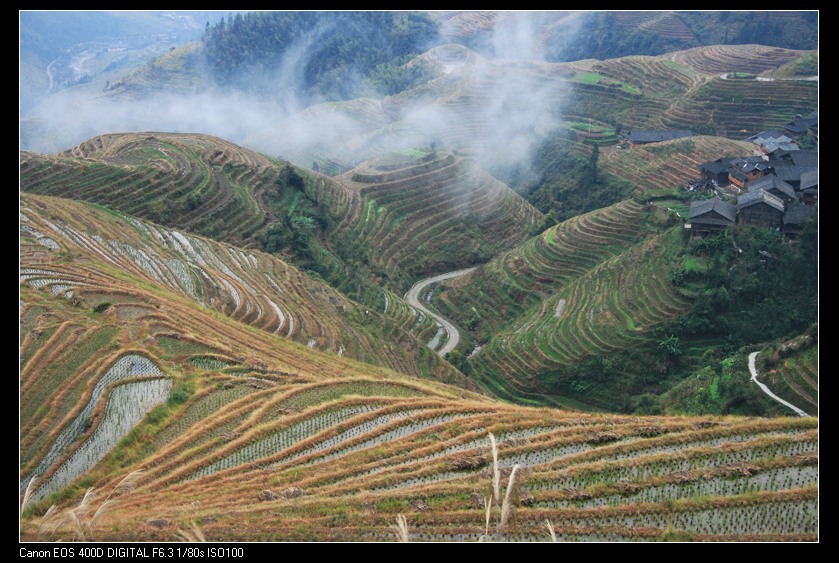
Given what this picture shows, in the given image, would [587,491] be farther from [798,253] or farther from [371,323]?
[798,253]

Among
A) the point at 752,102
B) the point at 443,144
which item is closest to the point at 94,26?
the point at 443,144

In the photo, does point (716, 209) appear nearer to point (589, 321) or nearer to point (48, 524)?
point (589, 321)

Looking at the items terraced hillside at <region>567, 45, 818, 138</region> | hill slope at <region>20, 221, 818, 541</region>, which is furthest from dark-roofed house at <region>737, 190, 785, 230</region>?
terraced hillside at <region>567, 45, 818, 138</region>

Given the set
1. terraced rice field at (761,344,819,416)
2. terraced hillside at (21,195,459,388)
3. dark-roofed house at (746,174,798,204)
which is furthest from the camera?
dark-roofed house at (746,174,798,204)

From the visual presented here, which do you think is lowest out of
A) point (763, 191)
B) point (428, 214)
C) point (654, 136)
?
point (428, 214)

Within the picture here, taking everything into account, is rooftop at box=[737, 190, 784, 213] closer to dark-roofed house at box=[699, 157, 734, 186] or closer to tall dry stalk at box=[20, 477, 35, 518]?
dark-roofed house at box=[699, 157, 734, 186]

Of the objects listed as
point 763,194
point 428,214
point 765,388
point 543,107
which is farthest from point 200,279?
point 543,107
